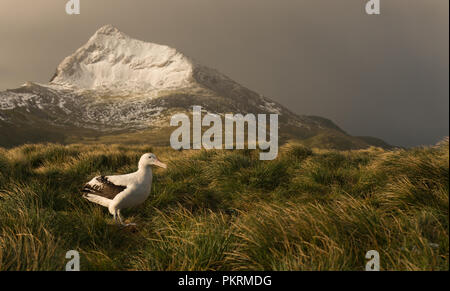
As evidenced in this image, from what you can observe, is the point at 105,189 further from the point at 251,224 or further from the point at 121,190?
the point at 251,224

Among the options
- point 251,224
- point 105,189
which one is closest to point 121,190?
point 105,189

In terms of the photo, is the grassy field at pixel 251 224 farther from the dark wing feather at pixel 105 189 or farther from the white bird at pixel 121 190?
the dark wing feather at pixel 105 189

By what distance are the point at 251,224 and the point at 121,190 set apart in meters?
2.61

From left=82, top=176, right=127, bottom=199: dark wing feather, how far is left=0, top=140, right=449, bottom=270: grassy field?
0.44 metres

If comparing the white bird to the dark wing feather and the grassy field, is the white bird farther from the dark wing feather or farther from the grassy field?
the grassy field

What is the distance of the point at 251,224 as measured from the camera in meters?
3.79

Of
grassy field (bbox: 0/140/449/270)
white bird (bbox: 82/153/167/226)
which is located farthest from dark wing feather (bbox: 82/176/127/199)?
grassy field (bbox: 0/140/449/270)

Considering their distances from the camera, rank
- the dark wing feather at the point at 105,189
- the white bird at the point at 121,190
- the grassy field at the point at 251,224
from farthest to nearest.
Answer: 1. the dark wing feather at the point at 105,189
2. the white bird at the point at 121,190
3. the grassy field at the point at 251,224

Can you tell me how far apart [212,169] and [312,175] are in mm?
2621

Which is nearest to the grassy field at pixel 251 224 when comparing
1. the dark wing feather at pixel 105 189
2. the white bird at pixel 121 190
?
the white bird at pixel 121 190

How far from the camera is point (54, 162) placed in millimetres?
9789

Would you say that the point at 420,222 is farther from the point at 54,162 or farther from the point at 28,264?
the point at 54,162

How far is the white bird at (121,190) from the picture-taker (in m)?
5.05

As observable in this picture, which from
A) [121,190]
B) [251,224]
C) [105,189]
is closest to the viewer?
[251,224]
